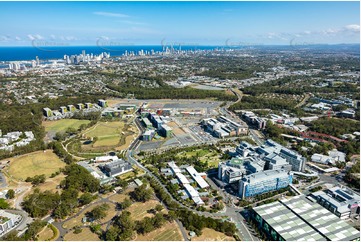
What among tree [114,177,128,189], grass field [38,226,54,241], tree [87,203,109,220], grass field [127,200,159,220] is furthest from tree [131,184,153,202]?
grass field [38,226,54,241]

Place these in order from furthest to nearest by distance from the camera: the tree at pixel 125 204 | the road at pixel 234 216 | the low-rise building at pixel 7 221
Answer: the tree at pixel 125 204 < the road at pixel 234 216 < the low-rise building at pixel 7 221

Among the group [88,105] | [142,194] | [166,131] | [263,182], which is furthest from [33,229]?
[88,105]

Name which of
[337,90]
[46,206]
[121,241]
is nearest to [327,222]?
[121,241]

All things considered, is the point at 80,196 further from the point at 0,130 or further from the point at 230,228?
the point at 0,130

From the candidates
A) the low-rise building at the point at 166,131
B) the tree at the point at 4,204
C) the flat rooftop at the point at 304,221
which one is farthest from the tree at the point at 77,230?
the low-rise building at the point at 166,131

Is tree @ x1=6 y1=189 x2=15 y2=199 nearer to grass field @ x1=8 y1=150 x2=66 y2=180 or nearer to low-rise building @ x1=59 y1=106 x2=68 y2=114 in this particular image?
grass field @ x1=8 y1=150 x2=66 y2=180

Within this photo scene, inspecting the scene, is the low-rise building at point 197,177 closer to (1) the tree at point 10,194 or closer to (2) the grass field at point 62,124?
(1) the tree at point 10,194
